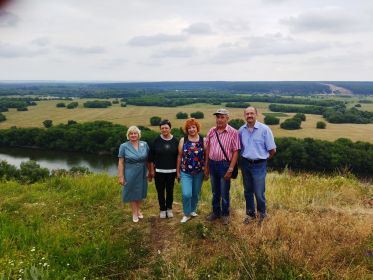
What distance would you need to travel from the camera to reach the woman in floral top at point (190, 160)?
5570 millimetres

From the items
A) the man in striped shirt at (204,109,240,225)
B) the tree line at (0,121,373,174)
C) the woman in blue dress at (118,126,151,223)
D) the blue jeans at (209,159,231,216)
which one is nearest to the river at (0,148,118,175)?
the tree line at (0,121,373,174)

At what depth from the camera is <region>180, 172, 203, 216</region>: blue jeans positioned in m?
5.72

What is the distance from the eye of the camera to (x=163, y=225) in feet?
19.1

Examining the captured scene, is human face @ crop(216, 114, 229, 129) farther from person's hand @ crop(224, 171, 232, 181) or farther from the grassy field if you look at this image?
the grassy field

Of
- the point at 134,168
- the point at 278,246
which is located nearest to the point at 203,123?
the point at 134,168

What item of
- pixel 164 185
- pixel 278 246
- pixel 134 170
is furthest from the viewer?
pixel 164 185

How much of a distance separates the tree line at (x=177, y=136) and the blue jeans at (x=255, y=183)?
24.7 meters

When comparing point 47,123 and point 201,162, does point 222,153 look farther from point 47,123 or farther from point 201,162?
point 47,123

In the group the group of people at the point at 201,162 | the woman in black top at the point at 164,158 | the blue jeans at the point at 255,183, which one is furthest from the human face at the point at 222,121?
the woman in black top at the point at 164,158

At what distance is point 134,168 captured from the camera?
5.97 metres

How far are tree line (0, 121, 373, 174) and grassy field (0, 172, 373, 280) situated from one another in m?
24.1

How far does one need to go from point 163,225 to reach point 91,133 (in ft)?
170

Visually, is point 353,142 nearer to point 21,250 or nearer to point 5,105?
point 21,250

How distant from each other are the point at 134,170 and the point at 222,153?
63.1 inches
